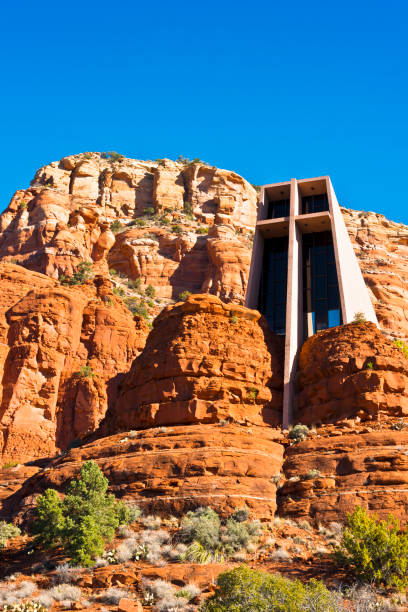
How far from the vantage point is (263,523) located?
20453 mm

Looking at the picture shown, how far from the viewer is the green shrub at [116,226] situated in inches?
2916

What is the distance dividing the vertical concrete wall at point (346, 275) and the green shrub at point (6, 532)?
18704 mm

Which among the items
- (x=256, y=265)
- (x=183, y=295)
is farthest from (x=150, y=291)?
(x=256, y=265)

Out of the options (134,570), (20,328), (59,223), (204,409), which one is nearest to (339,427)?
(204,409)

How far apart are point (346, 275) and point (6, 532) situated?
22.7 metres

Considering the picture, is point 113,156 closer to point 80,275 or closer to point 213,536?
point 80,275

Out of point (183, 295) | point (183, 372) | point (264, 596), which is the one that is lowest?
point (264, 596)

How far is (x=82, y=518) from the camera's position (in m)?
19.5

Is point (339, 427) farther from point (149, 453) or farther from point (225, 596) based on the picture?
point (225, 596)

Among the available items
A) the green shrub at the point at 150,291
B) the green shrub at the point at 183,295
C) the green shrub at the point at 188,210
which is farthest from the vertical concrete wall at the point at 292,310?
the green shrub at the point at 188,210

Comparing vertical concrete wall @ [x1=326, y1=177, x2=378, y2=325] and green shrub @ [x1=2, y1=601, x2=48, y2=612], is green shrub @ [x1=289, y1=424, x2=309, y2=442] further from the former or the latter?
green shrub @ [x1=2, y1=601, x2=48, y2=612]

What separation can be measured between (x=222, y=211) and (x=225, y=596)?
65.2 m

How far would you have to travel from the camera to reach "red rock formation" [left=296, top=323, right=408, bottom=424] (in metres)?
25.7

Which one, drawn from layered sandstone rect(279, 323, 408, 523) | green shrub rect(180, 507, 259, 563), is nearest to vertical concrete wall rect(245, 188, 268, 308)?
layered sandstone rect(279, 323, 408, 523)
